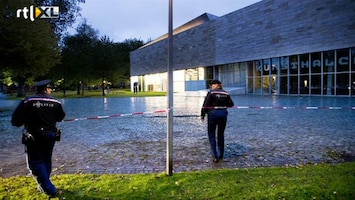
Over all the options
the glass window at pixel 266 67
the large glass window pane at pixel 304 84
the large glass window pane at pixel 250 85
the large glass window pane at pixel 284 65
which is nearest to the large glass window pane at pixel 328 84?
the large glass window pane at pixel 304 84

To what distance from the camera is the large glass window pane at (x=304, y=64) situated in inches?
1196

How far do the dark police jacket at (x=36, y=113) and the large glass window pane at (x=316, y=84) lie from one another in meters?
29.9

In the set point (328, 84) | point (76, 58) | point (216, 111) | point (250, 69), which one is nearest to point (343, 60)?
point (328, 84)

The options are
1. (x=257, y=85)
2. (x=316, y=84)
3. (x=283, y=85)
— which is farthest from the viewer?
(x=257, y=85)

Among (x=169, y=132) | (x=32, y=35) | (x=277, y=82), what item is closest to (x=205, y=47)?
(x=277, y=82)

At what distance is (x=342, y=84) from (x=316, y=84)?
2689 millimetres

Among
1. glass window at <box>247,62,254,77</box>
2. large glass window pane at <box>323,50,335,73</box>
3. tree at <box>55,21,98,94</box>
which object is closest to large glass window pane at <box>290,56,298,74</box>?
large glass window pane at <box>323,50,335,73</box>

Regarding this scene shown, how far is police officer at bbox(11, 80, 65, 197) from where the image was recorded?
4.13 metres

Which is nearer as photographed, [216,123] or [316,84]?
[216,123]

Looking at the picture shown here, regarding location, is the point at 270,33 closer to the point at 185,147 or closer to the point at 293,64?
the point at 293,64

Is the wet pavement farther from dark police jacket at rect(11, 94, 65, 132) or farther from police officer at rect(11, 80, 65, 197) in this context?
dark police jacket at rect(11, 94, 65, 132)

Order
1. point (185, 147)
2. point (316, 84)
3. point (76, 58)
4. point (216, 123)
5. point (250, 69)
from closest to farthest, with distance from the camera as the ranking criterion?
point (216, 123) < point (185, 147) < point (316, 84) < point (250, 69) < point (76, 58)

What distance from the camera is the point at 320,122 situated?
440 inches

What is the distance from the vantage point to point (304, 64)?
3069 cm
